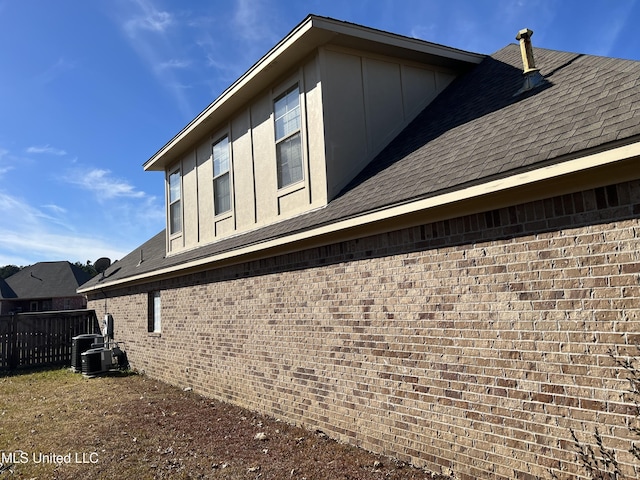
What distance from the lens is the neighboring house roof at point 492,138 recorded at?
409 cm

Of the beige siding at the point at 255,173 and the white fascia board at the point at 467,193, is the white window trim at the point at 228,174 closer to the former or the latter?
the beige siding at the point at 255,173

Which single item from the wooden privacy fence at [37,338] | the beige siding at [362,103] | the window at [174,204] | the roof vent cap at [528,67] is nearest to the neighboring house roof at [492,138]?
the roof vent cap at [528,67]

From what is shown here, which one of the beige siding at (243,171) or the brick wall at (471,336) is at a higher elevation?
the beige siding at (243,171)

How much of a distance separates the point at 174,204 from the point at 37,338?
7.13m

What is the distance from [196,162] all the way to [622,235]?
1051 cm

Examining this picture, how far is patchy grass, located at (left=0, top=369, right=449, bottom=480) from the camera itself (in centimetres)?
536

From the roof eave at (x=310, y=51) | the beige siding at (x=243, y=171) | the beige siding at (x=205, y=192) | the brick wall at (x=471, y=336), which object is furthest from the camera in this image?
the beige siding at (x=205, y=192)

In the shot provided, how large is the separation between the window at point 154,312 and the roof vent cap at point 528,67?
10.3 metres

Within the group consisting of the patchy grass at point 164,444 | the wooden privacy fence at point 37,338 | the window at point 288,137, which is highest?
the window at point 288,137

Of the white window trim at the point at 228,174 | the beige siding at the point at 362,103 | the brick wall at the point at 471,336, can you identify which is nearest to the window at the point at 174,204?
the white window trim at the point at 228,174

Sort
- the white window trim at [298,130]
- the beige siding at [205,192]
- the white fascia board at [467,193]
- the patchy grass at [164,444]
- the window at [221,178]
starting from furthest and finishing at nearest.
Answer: the beige siding at [205,192], the window at [221,178], the white window trim at [298,130], the patchy grass at [164,444], the white fascia board at [467,193]

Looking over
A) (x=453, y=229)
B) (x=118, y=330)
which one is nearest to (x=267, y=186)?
(x=453, y=229)

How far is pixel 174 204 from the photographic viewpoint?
13766mm

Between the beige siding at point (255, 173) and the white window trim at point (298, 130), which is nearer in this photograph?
the beige siding at point (255, 173)
